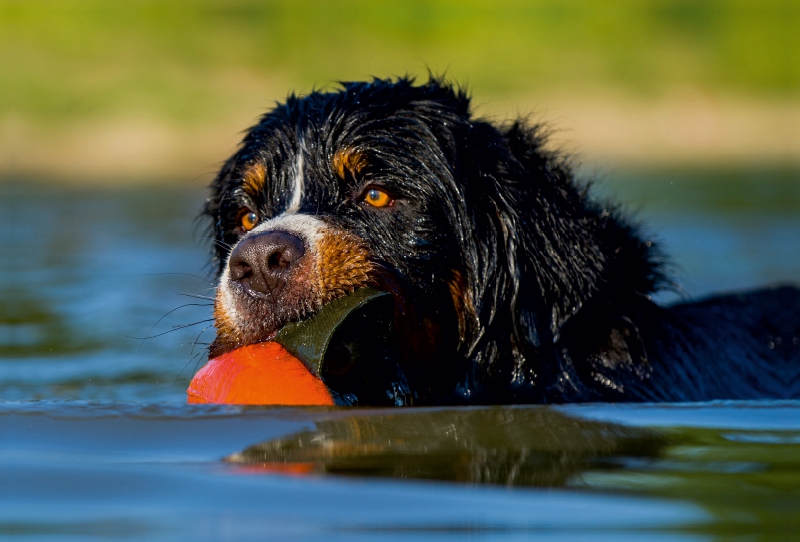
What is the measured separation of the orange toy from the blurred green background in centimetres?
1465

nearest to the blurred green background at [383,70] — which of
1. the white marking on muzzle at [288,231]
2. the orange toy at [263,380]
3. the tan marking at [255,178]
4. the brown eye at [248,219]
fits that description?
the brown eye at [248,219]

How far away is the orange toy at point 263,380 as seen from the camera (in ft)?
14.4

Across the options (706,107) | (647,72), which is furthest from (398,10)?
(706,107)

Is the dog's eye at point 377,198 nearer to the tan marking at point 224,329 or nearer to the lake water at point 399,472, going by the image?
the tan marking at point 224,329

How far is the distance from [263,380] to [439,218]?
1.16 meters

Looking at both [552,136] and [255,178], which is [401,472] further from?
[552,136]

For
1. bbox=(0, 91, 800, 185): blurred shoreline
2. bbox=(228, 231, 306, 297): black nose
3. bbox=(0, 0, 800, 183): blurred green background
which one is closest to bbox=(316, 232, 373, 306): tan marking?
bbox=(228, 231, 306, 297): black nose

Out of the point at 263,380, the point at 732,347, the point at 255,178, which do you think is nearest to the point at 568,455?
Result: the point at 263,380

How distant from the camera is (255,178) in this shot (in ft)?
17.6

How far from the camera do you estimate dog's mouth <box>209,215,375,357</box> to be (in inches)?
178

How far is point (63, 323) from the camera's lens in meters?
A: 9.73

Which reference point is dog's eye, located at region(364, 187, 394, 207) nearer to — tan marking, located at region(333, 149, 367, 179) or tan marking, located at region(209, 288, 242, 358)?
tan marking, located at region(333, 149, 367, 179)

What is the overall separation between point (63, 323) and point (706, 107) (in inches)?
1049

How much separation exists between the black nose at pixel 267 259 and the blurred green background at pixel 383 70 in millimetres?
14545
